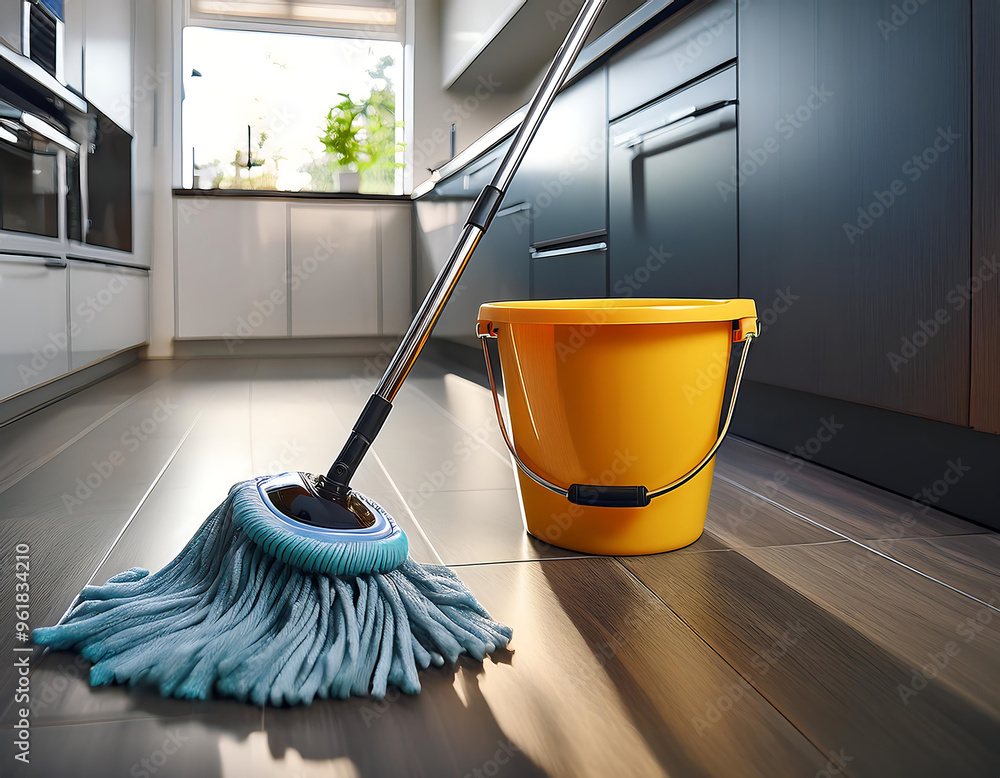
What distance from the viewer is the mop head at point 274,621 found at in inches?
22.9

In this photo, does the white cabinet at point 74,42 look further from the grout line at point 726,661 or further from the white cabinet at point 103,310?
the grout line at point 726,661

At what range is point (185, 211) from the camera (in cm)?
378

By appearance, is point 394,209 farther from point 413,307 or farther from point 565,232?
point 565,232

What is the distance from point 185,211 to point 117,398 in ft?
5.71

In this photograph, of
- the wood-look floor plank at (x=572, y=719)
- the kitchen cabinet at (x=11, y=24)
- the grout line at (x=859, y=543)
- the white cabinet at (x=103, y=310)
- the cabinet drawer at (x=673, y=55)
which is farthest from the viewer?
the white cabinet at (x=103, y=310)

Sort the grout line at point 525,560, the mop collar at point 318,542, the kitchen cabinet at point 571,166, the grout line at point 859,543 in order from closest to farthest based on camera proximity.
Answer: the mop collar at point 318,542
the grout line at point 859,543
the grout line at point 525,560
the kitchen cabinet at point 571,166

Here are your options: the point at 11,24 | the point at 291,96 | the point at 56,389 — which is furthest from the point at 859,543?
the point at 291,96

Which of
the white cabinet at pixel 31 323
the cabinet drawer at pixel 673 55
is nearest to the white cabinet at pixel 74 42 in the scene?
the white cabinet at pixel 31 323

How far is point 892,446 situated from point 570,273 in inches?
40.8

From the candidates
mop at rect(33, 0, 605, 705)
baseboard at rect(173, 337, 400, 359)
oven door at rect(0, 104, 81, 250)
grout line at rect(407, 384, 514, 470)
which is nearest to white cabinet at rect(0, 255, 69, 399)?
oven door at rect(0, 104, 81, 250)

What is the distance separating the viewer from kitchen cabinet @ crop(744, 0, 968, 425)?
1.01 metres

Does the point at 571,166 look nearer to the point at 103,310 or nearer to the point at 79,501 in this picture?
the point at 79,501

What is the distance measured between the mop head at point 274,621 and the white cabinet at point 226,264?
3251 millimetres

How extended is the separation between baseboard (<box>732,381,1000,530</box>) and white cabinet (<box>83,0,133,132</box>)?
2.11 m
